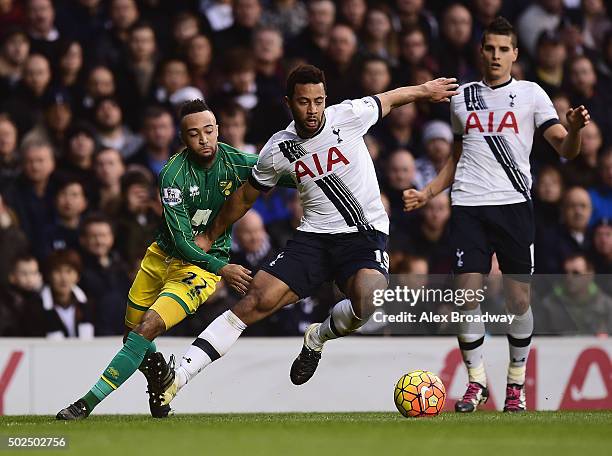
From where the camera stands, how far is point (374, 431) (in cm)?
791

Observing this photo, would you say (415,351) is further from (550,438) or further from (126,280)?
(550,438)

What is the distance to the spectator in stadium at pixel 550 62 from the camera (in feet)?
50.0

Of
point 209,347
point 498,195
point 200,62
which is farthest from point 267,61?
point 209,347

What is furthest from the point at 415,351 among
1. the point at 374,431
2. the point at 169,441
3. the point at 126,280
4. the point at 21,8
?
the point at 21,8

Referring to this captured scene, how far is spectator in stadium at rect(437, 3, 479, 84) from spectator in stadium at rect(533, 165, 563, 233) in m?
1.84

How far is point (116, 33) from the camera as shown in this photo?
14.7 m

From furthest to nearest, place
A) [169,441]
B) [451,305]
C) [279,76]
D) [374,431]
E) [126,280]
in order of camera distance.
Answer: [279,76]
[126,280]
[451,305]
[374,431]
[169,441]

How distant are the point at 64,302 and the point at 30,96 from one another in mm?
2677

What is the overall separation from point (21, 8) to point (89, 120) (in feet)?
5.81

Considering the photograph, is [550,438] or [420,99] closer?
[550,438]

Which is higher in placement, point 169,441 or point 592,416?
point 169,441

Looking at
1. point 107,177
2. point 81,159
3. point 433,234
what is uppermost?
point 81,159

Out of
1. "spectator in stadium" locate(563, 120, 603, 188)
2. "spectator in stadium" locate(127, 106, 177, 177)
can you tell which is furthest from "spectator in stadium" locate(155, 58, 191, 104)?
"spectator in stadium" locate(563, 120, 603, 188)

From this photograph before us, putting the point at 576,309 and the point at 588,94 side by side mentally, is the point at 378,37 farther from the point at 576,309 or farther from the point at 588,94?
the point at 576,309
